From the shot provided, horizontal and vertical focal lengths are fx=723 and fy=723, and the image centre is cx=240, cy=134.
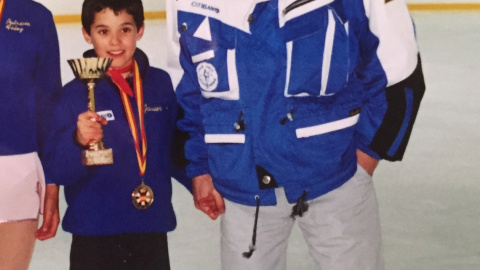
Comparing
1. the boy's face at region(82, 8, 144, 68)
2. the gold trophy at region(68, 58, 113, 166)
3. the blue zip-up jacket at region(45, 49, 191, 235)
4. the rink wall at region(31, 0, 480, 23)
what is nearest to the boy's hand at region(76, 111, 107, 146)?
the gold trophy at region(68, 58, 113, 166)

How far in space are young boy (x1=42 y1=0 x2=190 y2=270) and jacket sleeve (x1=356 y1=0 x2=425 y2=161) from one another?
18.2 inches

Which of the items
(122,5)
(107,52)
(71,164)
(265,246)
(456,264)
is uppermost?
(122,5)

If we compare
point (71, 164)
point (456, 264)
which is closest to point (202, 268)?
point (456, 264)

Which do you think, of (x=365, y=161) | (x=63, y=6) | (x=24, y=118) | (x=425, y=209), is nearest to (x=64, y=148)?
(x=24, y=118)

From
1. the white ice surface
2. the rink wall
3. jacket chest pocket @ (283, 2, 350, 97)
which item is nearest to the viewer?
jacket chest pocket @ (283, 2, 350, 97)

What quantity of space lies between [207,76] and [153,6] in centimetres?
830

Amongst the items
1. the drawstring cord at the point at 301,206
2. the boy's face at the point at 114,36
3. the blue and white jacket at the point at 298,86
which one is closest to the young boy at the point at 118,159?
the boy's face at the point at 114,36

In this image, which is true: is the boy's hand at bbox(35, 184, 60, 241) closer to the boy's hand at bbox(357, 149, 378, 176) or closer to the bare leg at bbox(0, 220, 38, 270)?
the bare leg at bbox(0, 220, 38, 270)

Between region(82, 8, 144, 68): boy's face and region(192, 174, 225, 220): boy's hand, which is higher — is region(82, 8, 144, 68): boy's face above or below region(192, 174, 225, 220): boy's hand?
above

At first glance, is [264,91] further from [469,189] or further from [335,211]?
[469,189]

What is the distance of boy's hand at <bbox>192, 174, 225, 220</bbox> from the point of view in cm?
149

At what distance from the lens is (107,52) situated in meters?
1.57

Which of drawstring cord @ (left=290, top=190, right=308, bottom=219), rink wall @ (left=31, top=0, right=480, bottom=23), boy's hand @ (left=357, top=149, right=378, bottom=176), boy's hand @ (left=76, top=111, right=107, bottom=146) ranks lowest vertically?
drawstring cord @ (left=290, top=190, right=308, bottom=219)

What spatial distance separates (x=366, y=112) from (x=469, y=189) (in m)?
1.89
